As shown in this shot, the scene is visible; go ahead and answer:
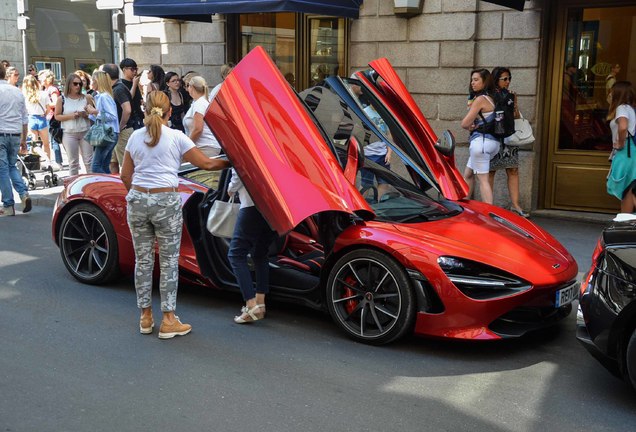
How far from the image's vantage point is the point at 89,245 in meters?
6.54

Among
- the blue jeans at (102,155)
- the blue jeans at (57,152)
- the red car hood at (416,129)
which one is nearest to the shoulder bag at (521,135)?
the red car hood at (416,129)

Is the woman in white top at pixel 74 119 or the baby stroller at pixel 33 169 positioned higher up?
the woman in white top at pixel 74 119

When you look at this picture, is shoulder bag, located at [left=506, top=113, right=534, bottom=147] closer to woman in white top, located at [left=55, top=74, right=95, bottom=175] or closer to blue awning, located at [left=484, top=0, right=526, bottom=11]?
blue awning, located at [left=484, top=0, right=526, bottom=11]

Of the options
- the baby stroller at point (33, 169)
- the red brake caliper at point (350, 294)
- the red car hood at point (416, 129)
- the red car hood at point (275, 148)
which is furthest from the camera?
the baby stroller at point (33, 169)

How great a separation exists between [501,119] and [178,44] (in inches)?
267

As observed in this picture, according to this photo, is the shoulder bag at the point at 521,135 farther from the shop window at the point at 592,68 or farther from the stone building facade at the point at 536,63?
the shop window at the point at 592,68

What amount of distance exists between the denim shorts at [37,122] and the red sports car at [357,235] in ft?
31.8

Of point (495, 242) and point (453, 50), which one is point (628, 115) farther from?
point (495, 242)

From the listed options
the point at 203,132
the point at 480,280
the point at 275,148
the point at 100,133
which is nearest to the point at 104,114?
the point at 100,133

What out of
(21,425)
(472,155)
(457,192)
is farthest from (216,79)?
(21,425)

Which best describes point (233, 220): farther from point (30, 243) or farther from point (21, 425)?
point (30, 243)

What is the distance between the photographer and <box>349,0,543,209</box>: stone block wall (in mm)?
10172

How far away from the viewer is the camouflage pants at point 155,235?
516cm

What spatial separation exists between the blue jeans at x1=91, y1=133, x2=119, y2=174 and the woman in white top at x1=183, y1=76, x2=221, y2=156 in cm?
233
